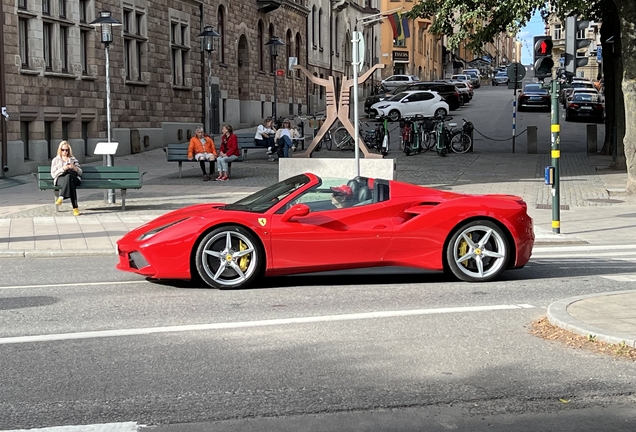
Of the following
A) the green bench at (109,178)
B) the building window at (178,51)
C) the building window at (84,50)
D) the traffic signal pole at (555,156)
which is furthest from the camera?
the building window at (178,51)

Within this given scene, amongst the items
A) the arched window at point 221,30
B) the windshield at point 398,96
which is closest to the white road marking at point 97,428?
the arched window at point 221,30

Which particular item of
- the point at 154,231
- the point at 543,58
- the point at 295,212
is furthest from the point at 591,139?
the point at 154,231

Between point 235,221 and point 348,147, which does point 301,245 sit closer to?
point 235,221

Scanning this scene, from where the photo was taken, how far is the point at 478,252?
10.2m

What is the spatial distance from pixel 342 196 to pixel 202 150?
1568 centimetres

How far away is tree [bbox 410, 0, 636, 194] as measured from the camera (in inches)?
848

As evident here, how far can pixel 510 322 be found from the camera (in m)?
8.00

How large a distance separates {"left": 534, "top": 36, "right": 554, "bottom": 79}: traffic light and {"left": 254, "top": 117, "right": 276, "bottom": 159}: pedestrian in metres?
15.5

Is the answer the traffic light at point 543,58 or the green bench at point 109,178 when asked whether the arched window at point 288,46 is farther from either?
the traffic light at point 543,58

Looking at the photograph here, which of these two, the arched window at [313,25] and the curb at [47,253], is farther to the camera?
the arched window at [313,25]

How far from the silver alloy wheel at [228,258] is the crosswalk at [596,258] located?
12.7ft

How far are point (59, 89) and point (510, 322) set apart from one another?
78.6 ft

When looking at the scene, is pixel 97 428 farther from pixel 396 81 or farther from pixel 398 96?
pixel 396 81

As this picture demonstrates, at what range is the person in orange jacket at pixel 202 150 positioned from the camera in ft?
82.5
